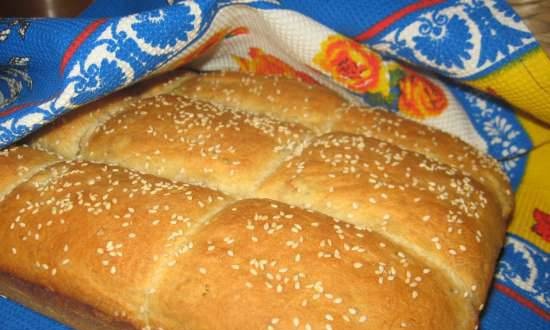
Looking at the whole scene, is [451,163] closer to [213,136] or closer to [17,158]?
[213,136]

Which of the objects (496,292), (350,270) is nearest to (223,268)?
(350,270)

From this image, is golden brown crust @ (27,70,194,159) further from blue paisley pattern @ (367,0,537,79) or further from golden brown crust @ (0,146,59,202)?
blue paisley pattern @ (367,0,537,79)

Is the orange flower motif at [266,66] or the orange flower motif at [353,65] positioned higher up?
the orange flower motif at [353,65]

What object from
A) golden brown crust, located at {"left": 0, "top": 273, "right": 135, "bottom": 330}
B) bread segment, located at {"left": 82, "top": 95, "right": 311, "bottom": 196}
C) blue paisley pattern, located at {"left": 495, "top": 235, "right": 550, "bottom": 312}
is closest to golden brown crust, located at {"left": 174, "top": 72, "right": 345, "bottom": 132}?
bread segment, located at {"left": 82, "top": 95, "right": 311, "bottom": 196}

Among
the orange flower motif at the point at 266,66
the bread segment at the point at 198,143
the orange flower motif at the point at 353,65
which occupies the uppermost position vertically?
the orange flower motif at the point at 353,65

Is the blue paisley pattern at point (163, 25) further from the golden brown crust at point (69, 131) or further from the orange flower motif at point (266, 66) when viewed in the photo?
the orange flower motif at point (266, 66)

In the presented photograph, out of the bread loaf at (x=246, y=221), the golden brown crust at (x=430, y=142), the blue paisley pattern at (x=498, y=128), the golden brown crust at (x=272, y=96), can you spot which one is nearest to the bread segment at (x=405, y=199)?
the bread loaf at (x=246, y=221)
